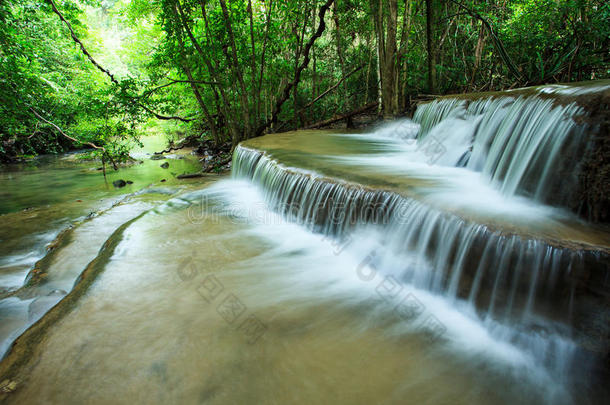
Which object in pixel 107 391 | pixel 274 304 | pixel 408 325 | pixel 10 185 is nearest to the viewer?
pixel 107 391

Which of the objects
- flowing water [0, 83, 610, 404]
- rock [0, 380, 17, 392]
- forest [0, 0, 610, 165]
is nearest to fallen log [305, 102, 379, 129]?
forest [0, 0, 610, 165]

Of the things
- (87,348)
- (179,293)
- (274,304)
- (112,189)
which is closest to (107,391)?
(87,348)

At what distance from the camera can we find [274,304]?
2.93m

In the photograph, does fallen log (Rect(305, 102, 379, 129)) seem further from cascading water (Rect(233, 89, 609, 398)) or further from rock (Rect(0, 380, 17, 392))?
rock (Rect(0, 380, 17, 392))

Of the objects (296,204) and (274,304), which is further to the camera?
(296,204)

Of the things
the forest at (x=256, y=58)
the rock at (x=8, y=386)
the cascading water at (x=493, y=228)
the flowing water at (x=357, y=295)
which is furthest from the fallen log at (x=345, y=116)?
the rock at (x=8, y=386)

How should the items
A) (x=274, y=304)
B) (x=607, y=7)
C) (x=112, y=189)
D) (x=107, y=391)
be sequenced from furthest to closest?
(x=112, y=189)
(x=607, y=7)
(x=274, y=304)
(x=107, y=391)

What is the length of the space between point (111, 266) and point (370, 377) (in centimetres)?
280

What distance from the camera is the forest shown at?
730cm

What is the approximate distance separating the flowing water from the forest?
173 inches

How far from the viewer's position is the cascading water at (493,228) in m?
2.14

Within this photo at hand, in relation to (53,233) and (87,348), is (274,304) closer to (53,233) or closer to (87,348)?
(87,348)

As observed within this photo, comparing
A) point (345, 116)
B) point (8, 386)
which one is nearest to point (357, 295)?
point (8, 386)

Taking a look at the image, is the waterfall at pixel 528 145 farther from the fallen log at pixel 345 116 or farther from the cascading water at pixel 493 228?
the fallen log at pixel 345 116
